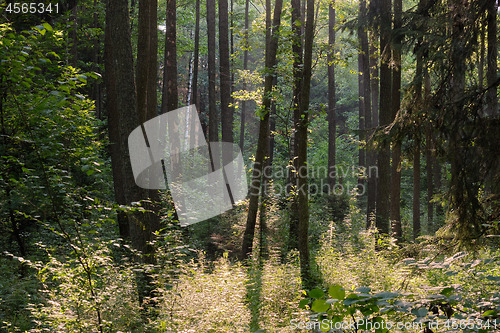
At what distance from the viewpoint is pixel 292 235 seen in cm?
1285

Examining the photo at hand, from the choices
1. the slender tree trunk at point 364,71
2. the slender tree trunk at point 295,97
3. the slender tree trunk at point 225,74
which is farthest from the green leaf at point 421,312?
the slender tree trunk at point 225,74

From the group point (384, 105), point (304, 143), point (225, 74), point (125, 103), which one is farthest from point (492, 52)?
point (225, 74)

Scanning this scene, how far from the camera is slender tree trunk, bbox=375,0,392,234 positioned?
9352 millimetres

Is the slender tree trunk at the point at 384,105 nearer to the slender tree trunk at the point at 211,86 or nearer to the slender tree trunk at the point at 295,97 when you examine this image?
the slender tree trunk at the point at 295,97

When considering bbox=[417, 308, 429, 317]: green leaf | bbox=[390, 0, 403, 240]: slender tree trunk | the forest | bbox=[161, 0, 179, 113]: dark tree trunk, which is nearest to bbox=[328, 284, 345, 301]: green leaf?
the forest

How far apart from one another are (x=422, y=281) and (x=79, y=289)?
5.56 m

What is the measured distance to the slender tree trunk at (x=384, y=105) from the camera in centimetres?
935

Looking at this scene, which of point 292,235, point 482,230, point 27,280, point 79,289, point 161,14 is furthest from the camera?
point 161,14

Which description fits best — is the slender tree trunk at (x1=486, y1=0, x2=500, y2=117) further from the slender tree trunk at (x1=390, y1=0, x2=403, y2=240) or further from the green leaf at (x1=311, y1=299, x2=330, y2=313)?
the green leaf at (x1=311, y1=299, x2=330, y2=313)

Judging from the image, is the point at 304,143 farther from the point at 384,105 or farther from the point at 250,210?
the point at 250,210

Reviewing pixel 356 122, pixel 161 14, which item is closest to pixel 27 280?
pixel 161 14

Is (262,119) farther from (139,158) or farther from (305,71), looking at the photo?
(139,158)

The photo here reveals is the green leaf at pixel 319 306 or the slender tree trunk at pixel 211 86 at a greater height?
Result: the slender tree trunk at pixel 211 86

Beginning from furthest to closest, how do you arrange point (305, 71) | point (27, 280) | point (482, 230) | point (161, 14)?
point (161, 14) < point (305, 71) < point (27, 280) < point (482, 230)
